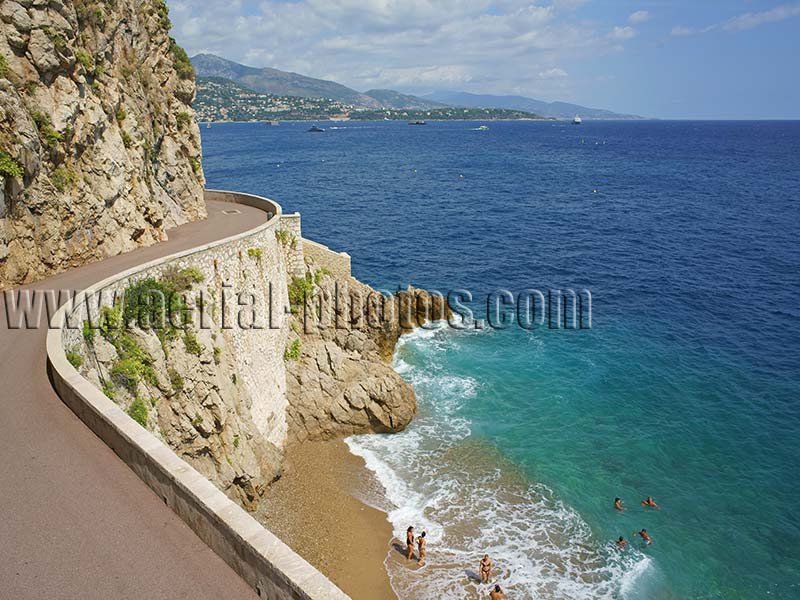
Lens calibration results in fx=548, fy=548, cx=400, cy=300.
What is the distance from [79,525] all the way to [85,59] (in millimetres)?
20548

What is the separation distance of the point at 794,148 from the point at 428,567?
167 m

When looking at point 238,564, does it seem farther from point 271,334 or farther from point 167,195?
point 167,195

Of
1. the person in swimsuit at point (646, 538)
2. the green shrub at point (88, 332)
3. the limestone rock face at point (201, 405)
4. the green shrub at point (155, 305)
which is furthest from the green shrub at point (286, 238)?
the person in swimsuit at point (646, 538)

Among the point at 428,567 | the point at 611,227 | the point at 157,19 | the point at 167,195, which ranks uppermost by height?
the point at 157,19

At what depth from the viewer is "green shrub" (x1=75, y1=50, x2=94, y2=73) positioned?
71.9ft

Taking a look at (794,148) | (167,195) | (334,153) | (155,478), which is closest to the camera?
(155,478)

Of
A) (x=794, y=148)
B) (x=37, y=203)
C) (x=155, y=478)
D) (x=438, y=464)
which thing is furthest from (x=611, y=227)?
(x=794, y=148)

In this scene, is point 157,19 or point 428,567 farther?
point 157,19

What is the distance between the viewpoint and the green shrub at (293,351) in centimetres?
2534

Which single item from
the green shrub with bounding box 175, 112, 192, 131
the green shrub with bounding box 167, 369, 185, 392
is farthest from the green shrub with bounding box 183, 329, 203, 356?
the green shrub with bounding box 175, 112, 192, 131

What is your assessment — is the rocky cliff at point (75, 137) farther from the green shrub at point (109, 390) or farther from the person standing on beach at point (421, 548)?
the person standing on beach at point (421, 548)

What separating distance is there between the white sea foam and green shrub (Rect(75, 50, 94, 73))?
19.2 meters

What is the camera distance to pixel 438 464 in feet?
76.7

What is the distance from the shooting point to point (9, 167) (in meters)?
17.9
